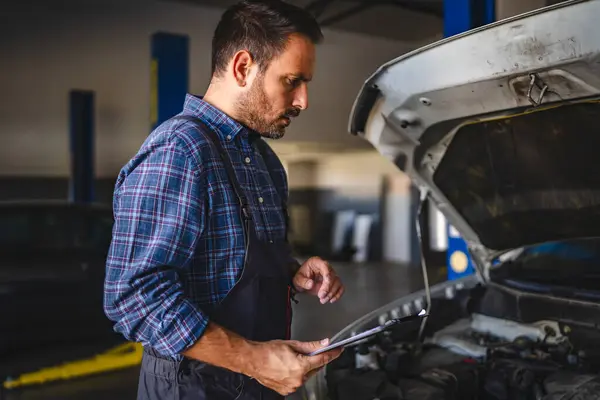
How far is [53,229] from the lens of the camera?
149 inches

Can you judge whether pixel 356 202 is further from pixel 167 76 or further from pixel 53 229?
pixel 53 229

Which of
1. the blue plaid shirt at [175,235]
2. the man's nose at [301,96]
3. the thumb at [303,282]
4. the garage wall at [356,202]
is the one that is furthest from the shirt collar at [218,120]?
the garage wall at [356,202]

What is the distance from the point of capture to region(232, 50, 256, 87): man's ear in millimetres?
1133

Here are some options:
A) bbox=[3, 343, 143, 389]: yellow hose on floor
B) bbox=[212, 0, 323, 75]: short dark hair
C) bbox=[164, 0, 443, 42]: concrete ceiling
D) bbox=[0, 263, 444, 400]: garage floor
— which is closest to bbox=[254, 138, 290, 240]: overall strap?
bbox=[212, 0, 323, 75]: short dark hair

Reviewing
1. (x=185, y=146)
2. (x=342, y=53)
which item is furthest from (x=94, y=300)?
(x=342, y=53)

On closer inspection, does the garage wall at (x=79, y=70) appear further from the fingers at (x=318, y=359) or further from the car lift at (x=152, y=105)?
the fingers at (x=318, y=359)

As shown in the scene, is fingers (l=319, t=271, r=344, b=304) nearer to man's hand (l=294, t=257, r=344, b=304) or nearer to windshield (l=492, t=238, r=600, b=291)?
man's hand (l=294, t=257, r=344, b=304)

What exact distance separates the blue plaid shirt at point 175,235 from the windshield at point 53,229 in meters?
2.89

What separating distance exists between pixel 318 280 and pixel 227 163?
0.42 metres

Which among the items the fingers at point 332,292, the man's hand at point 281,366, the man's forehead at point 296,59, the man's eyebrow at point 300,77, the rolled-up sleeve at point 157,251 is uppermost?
the man's forehead at point 296,59

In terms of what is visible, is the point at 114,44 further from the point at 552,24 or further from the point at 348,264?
the point at 552,24

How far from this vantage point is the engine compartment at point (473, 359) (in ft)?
5.26

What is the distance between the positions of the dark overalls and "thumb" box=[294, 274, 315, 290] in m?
0.15

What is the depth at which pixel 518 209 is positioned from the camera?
1938mm
